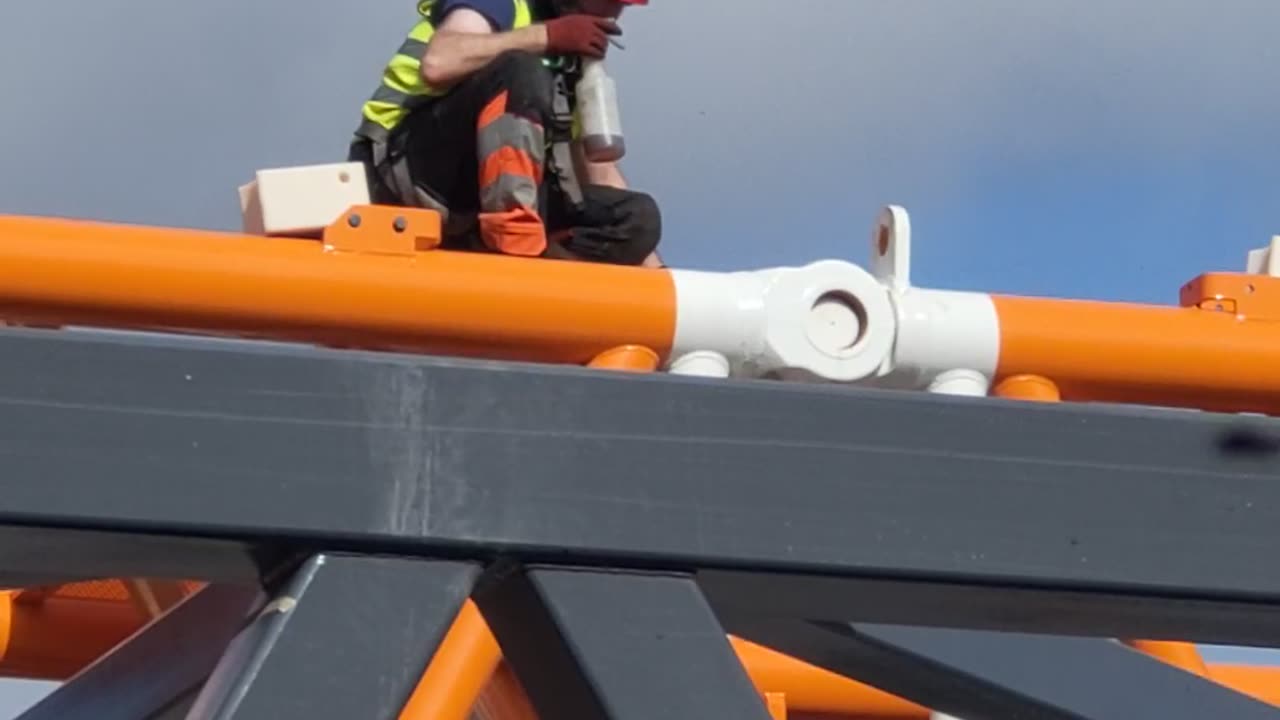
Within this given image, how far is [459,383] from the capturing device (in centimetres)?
185

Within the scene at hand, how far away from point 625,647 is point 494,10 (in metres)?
2.22

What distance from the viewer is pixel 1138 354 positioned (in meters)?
2.39

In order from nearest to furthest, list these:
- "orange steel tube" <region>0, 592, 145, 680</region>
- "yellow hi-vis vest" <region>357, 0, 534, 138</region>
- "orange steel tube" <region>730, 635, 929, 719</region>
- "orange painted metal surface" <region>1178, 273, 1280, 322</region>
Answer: "orange painted metal surface" <region>1178, 273, 1280, 322</region>, "orange steel tube" <region>0, 592, 145, 680</region>, "orange steel tube" <region>730, 635, 929, 719</region>, "yellow hi-vis vest" <region>357, 0, 534, 138</region>

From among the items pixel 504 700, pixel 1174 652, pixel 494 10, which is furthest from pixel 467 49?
pixel 1174 652

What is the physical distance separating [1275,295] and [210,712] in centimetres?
149

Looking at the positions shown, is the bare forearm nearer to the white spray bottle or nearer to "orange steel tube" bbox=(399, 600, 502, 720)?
the white spray bottle

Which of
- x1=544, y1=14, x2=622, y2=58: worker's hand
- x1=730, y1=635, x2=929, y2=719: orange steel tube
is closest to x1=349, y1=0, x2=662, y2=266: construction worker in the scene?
x1=544, y1=14, x2=622, y2=58: worker's hand

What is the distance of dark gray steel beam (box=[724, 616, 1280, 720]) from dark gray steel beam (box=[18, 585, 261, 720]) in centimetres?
60

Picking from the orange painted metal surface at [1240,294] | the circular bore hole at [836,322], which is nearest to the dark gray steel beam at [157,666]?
the circular bore hole at [836,322]

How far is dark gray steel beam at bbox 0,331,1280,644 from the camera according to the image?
1.78 m

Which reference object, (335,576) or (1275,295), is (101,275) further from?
(1275,295)

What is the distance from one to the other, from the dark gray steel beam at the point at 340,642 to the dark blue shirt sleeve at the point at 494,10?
212 cm

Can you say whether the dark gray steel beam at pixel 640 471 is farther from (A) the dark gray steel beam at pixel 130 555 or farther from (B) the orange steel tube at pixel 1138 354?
(B) the orange steel tube at pixel 1138 354

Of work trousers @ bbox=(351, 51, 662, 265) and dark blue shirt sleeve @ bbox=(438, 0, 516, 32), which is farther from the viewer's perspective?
dark blue shirt sleeve @ bbox=(438, 0, 516, 32)
